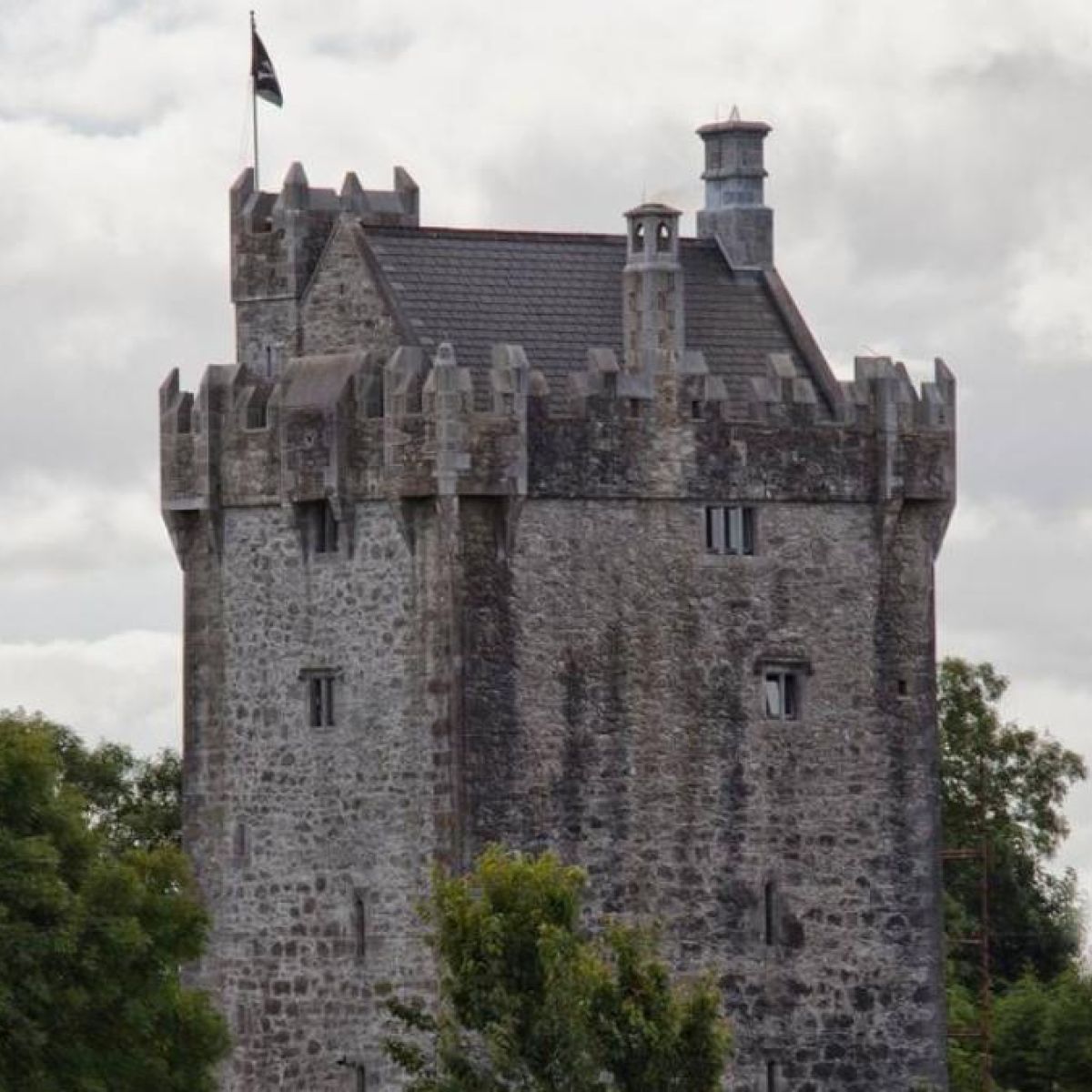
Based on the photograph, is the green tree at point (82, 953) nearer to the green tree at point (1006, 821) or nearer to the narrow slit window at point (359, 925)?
the narrow slit window at point (359, 925)

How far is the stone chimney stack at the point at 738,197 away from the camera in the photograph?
95500mm

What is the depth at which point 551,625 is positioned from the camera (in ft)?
295

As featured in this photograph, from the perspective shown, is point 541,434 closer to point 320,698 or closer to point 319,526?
point 319,526

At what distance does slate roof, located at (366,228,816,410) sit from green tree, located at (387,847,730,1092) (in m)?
11.2

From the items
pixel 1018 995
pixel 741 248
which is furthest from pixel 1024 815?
pixel 741 248

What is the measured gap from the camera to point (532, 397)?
90000 mm

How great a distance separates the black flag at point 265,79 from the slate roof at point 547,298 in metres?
3.29

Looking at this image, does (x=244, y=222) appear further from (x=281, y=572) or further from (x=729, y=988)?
(x=729, y=988)

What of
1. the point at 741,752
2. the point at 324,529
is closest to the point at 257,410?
the point at 324,529

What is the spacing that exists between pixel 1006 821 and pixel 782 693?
112 feet

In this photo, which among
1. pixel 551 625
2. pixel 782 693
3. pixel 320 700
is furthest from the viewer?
pixel 782 693

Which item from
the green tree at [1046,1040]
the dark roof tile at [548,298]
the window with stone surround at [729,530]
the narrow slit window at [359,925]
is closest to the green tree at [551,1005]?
the narrow slit window at [359,925]

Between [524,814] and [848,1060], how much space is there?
6.64 meters

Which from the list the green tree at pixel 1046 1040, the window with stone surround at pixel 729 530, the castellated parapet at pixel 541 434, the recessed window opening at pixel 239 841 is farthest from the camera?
the green tree at pixel 1046 1040
